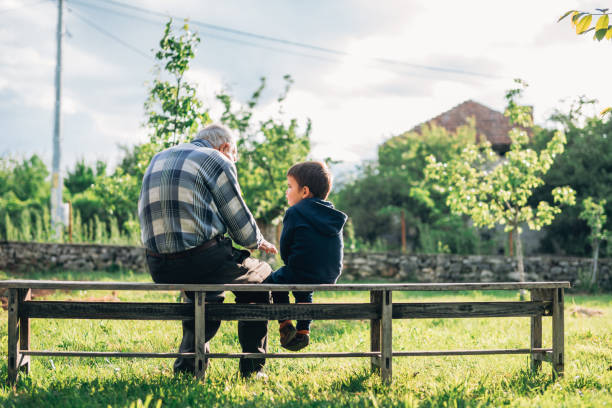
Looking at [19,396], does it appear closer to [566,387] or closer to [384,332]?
[384,332]

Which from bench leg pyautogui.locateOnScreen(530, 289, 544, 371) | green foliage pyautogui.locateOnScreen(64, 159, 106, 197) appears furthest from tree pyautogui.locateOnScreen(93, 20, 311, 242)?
green foliage pyautogui.locateOnScreen(64, 159, 106, 197)

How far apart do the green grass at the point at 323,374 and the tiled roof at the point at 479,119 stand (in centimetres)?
1967

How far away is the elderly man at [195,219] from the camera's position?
3500mm

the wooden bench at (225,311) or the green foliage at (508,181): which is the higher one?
the green foliage at (508,181)

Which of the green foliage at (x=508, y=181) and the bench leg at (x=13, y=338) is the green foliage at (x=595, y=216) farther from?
the bench leg at (x=13, y=338)

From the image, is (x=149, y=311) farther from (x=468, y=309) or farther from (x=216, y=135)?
(x=468, y=309)

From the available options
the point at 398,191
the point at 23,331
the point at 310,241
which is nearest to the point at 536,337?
the point at 310,241

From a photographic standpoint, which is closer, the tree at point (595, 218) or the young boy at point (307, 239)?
the young boy at point (307, 239)

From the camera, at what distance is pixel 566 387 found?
12.2 ft

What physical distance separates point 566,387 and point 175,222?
288 centimetres

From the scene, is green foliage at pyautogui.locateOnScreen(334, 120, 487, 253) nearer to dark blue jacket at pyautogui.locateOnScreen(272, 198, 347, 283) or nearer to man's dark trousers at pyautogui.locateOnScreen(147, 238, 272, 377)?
dark blue jacket at pyautogui.locateOnScreen(272, 198, 347, 283)

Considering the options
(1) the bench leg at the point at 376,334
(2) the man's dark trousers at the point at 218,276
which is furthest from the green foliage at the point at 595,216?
(2) the man's dark trousers at the point at 218,276

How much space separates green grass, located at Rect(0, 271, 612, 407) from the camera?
328 cm

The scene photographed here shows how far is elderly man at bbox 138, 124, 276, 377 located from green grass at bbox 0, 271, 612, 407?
0.60 meters
